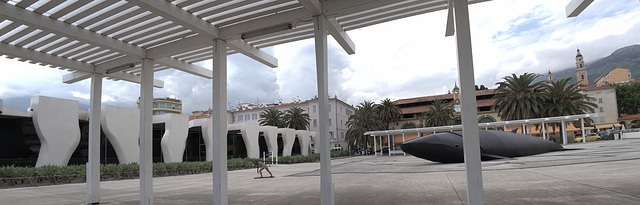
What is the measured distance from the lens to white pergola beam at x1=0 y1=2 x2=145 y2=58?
5.15 m

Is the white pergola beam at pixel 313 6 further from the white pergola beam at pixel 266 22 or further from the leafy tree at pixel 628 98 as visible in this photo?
the leafy tree at pixel 628 98

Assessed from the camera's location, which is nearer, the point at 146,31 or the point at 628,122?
the point at 146,31

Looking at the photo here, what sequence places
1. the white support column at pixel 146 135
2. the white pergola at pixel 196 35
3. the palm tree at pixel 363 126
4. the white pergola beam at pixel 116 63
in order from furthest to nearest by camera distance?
the palm tree at pixel 363 126
the white pergola beam at pixel 116 63
the white support column at pixel 146 135
the white pergola at pixel 196 35

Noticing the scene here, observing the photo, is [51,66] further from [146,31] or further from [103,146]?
[103,146]

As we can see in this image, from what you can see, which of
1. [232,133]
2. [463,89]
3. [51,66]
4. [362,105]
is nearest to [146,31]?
[51,66]

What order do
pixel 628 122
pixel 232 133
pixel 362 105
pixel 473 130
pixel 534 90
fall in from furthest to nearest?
1. pixel 628 122
2. pixel 362 105
3. pixel 534 90
4. pixel 232 133
5. pixel 473 130

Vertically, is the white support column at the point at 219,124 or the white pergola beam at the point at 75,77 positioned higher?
the white pergola beam at the point at 75,77

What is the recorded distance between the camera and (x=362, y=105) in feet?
189

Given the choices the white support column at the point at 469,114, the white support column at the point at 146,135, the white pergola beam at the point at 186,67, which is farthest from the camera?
the white pergola beam at the point at 186,67

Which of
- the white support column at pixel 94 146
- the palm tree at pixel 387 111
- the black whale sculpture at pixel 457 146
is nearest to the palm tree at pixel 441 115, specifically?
the palm tree at pixel 387 111

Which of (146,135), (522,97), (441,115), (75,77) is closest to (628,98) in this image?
(441,115)

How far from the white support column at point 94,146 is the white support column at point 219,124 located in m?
3.39

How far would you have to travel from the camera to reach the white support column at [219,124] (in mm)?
6242

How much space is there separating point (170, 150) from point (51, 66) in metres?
19.3
